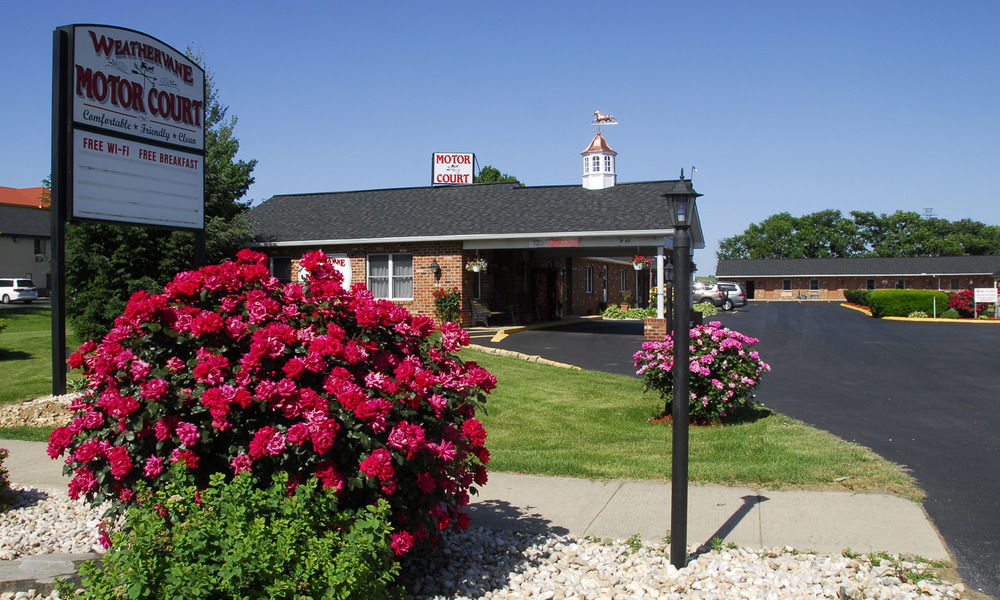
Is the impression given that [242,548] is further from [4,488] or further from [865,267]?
[865,267]

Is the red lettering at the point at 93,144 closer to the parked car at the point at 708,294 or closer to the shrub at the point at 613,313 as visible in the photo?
the shrub at the point at 613,313

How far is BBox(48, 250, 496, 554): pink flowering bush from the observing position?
12.5 ft

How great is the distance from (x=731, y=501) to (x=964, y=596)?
2050mm

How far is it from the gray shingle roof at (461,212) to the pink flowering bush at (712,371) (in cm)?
1146

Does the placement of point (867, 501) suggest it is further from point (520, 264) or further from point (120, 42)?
point (520, 264)

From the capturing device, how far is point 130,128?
33.2 ft

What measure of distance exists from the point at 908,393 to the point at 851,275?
62941mm

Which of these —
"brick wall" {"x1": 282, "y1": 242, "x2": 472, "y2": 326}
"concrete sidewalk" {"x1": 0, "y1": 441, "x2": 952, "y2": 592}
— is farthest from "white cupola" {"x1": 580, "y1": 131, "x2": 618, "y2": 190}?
"concrete sidewalk" {"x1": 0, "y1": 441, "x2": 952, "y2": 592}

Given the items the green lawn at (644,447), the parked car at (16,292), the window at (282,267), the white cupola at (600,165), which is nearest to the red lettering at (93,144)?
the green lawn at (644,447)

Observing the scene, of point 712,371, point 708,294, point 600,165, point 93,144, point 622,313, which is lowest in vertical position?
point 712,371

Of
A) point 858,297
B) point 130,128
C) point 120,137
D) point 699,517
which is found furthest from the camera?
point 858,297

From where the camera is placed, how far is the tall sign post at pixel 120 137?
936cm

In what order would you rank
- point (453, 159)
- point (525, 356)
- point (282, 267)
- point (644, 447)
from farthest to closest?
point (453, 159), point (282, 267), point (525, 356), point (644, 447)

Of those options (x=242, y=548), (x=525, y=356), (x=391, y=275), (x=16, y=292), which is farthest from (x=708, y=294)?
(x=242, y=548)
